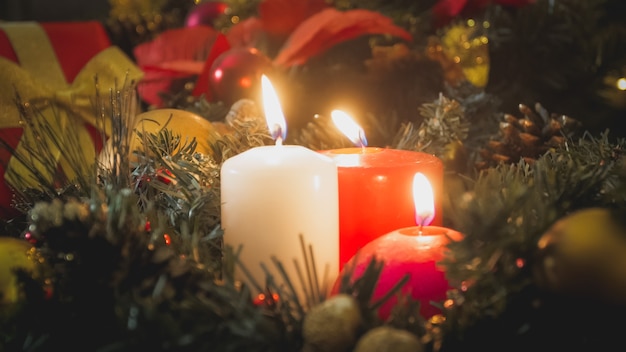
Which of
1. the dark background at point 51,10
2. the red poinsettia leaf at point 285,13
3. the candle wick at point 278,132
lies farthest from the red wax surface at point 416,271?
the dark background at point 51,10

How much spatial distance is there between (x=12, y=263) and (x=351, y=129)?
1.01 feet

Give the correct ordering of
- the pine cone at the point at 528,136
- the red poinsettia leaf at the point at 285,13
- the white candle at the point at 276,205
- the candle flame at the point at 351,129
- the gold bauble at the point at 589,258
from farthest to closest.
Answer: the red poinsettia leaf at the point at 285,13
the pine cone at the point at 528,136
the candle flame at the point at 351,129
the white candle at the point at 276,205
the gold bauble at the point at 589,258

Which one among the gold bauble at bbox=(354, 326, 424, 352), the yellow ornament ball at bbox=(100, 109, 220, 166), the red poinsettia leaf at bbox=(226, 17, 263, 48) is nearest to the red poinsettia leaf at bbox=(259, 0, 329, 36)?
the red poinsettia leaf at bbox=(226, 17, 263, 48)

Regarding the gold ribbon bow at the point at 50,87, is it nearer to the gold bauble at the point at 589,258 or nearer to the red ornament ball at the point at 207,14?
the red ornament ball at the point at 207,14

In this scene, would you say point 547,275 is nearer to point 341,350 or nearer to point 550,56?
point 341,350

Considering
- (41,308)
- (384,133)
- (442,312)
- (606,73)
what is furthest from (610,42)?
(41,308)

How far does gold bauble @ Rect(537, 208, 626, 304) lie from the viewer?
1.25 feet

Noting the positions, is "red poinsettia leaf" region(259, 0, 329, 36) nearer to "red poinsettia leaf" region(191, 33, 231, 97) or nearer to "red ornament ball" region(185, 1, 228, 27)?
"red poinsettia leaf" region(191, 33, 231, 97)

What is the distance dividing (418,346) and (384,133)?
17.9 inches

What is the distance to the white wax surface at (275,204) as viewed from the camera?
0.51 m

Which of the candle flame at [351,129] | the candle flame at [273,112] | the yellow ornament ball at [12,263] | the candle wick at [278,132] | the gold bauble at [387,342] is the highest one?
the candle flame at [273,112]

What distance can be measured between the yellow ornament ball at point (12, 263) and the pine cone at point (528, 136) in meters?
0.46

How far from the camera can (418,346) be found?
1.27 feet

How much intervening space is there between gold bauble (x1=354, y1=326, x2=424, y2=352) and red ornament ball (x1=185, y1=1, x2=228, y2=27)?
91 cm
